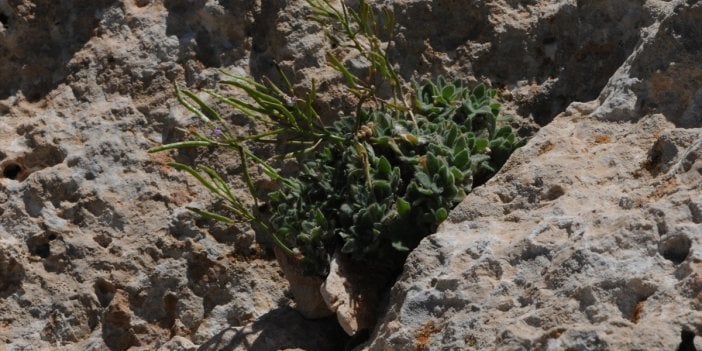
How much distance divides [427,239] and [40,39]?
2.42 meters

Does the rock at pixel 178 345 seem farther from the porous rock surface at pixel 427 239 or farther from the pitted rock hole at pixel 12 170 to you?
the pitted rock hole at pixel 12 170

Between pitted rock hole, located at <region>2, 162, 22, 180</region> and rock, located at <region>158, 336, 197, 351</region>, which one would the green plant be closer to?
rock, located at <region>158, 336, 197, 351</region>

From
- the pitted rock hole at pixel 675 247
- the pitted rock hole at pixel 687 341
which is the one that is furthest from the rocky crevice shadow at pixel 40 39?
the pitted rock hole at pixel 687 341

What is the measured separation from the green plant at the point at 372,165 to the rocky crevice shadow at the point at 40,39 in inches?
37.3

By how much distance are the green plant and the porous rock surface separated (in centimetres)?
17

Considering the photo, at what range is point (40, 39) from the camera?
517 centimetres

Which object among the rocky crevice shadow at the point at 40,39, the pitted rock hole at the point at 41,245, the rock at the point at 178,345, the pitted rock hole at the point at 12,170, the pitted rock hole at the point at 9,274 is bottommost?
the rock at the point at 178,345

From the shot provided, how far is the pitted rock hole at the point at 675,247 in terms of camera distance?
3.21 m

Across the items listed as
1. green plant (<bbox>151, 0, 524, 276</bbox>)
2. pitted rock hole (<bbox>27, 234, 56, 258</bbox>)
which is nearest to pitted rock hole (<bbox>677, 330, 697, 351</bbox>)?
green plant (<bbox>151, 0, 524, 276</bbox>)

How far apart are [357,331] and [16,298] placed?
5.14ft

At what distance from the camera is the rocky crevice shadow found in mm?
5102

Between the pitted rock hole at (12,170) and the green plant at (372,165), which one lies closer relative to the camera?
the green plant at (372,165)

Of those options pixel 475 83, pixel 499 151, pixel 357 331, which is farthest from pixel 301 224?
pixel 475 83

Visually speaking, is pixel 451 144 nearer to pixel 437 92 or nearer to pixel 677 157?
pixel 437 92
